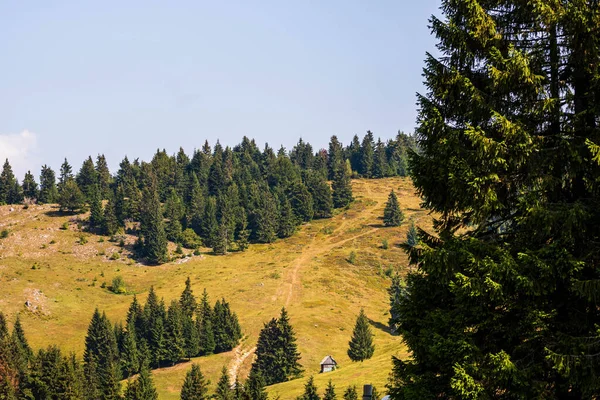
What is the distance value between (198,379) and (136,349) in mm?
51294

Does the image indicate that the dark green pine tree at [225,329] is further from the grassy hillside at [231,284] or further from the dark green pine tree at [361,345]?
the dark green pine tree at [361,345]

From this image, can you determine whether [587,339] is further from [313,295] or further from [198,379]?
[313,295]

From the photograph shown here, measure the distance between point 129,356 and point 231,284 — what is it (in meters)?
44.7

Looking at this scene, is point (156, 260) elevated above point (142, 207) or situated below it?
below

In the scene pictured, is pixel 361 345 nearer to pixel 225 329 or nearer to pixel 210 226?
pixel 225 329

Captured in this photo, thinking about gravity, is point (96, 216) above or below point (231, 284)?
above

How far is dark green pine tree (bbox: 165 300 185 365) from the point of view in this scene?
379ft

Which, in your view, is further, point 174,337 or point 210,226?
point 210,226

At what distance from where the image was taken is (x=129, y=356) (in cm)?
11475

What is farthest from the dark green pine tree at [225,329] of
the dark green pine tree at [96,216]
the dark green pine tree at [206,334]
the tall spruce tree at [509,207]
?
the tall spruce tree at [509,207]

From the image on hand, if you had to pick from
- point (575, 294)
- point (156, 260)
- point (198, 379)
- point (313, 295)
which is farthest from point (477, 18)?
point (156, 260)

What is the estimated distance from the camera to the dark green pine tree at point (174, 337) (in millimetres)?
115438

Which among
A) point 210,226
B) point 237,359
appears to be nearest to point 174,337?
point 237,359

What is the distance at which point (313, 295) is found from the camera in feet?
488
